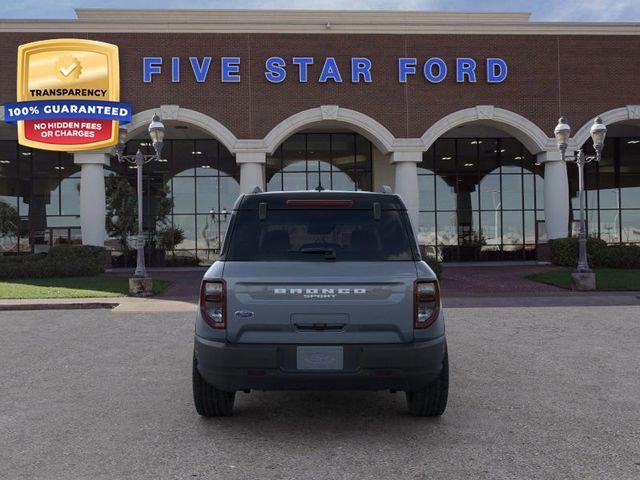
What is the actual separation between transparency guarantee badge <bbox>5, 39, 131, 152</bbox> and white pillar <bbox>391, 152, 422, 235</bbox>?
11619 mm

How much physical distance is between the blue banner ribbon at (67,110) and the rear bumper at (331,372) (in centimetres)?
2144

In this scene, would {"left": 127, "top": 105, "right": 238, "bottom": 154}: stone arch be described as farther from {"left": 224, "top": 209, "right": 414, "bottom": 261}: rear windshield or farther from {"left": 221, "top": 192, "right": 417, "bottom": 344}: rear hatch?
{"left": 221, "top": 192, "right": 417, "bottom": 344}: rear hatch

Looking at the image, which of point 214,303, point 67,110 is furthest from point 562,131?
point 67,110

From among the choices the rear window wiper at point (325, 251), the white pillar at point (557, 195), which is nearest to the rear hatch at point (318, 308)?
the rear window wiper at point (325, 251)

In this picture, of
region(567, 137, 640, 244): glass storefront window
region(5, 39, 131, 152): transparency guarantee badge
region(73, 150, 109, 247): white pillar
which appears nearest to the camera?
region(5, 39, 131, 152): transparency guarantee badge

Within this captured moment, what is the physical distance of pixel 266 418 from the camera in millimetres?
5098

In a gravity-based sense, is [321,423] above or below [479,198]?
below

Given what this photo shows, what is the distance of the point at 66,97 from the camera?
23.3m

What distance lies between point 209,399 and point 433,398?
1.95 meters

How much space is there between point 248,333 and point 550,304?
11819mm

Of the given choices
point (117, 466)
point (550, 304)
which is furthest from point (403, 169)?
point (117, 466)

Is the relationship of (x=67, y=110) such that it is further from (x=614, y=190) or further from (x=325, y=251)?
(x=614, y=190)

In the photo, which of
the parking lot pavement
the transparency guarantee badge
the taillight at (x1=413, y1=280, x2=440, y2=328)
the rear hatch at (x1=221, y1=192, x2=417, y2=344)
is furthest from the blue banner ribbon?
the taillight at (x1=413, y1=280, x2=440, y2=328)

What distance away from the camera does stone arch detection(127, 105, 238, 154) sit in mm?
23906
